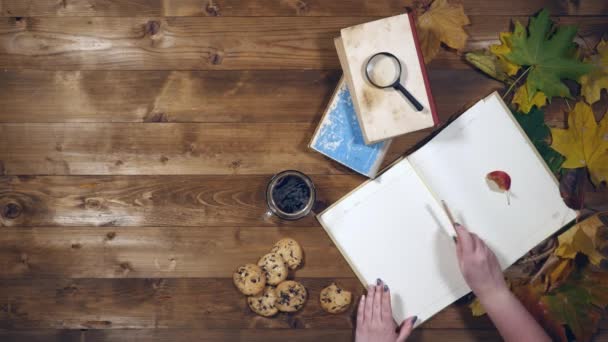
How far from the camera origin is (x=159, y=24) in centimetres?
146

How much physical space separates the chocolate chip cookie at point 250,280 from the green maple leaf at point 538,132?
80 cm

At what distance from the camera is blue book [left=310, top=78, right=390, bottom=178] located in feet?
4.55

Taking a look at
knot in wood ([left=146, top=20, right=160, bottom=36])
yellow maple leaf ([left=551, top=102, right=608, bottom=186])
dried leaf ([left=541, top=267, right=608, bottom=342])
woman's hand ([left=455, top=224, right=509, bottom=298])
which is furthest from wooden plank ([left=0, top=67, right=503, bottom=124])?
dried leaf ([left=541, top=267, right=608, bottom=342])

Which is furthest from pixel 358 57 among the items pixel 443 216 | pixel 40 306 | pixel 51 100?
pixel 40 306

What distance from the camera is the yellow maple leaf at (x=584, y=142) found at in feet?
4.51

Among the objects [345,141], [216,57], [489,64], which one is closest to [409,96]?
[345,141]

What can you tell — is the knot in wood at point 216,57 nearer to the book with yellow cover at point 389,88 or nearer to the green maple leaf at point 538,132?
the book with yellow cover at point 389,88

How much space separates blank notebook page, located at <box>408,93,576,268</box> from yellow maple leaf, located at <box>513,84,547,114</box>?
0.04 metres

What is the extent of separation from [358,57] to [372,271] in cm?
57

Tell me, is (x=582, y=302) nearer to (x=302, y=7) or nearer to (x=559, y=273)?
(x=559, y=273)

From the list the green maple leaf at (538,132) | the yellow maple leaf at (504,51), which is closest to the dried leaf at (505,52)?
the yellow maple leaf at (504,51)

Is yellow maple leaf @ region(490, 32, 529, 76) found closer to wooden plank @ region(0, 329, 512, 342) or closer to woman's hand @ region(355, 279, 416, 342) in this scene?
woman's hand @ region(355, 279, 416, 342)

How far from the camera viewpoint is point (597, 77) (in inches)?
56.1

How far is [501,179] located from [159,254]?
0.94 meters
